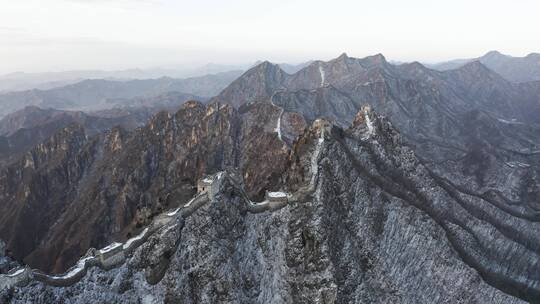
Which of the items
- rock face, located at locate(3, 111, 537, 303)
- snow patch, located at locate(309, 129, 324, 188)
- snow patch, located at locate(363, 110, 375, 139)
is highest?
snow patch, located at locate(363, 110, 375, 139)

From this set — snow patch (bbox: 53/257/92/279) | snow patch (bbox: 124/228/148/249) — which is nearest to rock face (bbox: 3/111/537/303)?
snow patch (bbox: 53/257/92/279)

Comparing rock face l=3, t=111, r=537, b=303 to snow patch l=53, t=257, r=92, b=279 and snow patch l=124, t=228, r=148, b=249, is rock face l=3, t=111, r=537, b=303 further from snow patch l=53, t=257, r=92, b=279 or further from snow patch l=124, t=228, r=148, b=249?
snow patch l=124, t=228, r=148, b=249

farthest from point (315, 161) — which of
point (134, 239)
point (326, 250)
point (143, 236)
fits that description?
point (134, 239)

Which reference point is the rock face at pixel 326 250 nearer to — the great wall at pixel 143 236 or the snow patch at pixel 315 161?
the snow patch at pixel 315 161

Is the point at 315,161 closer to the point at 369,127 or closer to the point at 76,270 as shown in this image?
the point at 369,127

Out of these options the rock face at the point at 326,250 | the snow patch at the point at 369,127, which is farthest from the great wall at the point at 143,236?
the snow patch at the point at 369,127

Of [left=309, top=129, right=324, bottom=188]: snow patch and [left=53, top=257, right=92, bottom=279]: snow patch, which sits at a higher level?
[left=309, top=129, right=324, bottom=188]: snow patch

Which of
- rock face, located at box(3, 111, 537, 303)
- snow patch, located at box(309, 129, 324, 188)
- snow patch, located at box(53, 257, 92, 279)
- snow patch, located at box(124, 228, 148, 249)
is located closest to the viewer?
snow patch, located at box(53, 257, 92, 279)

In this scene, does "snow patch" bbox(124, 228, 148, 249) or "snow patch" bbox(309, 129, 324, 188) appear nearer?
"snow patch" bbox(124, 228, 148, 249)
